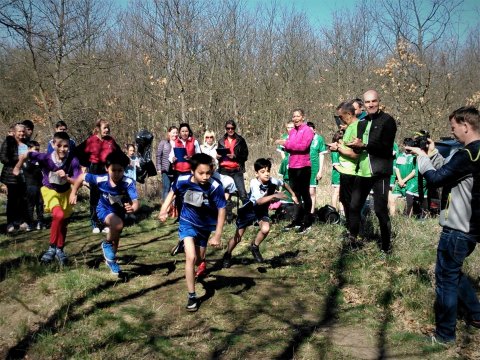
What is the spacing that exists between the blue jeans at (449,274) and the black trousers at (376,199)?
1662mm

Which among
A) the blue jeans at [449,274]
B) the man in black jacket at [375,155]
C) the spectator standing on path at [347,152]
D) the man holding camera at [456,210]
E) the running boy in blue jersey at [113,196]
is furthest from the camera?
the spectator standing on path at [347,152]

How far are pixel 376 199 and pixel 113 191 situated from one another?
132 inches

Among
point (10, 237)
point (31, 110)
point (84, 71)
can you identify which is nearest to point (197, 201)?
point (10, 237)

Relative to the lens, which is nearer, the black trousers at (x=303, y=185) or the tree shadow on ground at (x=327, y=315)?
the tree shadow on ground at (x=327, y=315)

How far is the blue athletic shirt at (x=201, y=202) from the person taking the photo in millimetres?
4770

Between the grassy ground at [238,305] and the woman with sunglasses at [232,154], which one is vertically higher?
the woman with sunglasses at [232,154]

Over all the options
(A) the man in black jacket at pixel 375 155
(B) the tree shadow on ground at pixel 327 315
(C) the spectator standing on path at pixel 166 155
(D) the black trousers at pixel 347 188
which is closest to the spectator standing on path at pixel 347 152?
(D) the black trousers at pixel 347 188

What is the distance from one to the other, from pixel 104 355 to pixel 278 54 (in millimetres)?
20783

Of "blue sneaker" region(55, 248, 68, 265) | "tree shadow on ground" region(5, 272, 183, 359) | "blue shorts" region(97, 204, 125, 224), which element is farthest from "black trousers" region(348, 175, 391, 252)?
"blue sneaker" region(55, 248, 68, 265)

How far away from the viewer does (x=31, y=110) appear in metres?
23.5

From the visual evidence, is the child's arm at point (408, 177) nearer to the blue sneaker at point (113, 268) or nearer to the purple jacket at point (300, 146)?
the purple jacket at point (300, 146)

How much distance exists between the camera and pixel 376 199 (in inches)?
216

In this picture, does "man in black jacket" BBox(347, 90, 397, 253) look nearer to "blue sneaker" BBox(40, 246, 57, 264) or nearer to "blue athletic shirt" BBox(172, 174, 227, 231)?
"blue athletic shirt" BBox(172, 174, 227, 231)

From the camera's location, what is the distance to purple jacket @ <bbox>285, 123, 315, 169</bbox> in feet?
23.6
